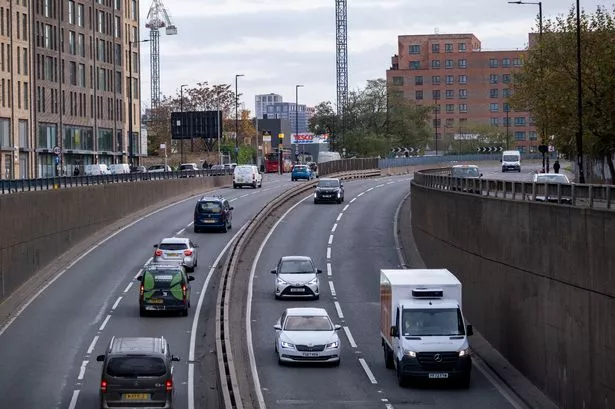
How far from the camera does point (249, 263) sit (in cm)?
5512

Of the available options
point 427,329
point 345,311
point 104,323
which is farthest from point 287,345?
point 345,311

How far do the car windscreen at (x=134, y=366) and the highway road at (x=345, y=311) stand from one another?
3443mm

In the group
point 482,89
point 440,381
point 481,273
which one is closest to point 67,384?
point 440,381

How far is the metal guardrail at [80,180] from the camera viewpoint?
164ft

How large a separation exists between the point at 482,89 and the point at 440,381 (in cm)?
16571

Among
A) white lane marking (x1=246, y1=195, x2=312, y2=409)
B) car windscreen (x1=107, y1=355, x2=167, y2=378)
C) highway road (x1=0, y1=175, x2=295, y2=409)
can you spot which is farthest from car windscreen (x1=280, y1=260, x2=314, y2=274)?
car windscreen (x1=107, y1=355, x2=167, y2=378)

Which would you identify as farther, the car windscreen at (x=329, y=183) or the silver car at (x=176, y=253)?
the car windscreen at (x=329, y=183)

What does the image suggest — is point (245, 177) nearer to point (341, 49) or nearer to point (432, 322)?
point (432, 322)

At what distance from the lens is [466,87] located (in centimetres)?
19300

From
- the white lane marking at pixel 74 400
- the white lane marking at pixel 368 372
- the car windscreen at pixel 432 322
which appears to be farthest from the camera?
the white lane marking at pixel 368 372

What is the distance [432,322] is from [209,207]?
113 feet

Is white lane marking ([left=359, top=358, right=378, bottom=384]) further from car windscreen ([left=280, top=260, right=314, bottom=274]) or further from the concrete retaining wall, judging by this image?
the concrete retaining wall

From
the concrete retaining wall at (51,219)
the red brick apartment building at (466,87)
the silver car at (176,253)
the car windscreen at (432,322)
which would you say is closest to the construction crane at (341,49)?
the red brick apartment building at (466,87)

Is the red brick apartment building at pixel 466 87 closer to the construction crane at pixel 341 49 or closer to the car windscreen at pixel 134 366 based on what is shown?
the construction crane at pixel 341 49
